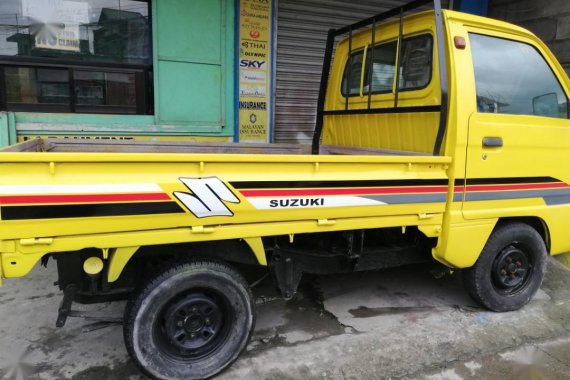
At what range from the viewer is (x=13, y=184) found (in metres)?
2.15

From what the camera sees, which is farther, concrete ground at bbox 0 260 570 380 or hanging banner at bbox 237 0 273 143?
hanging banner at bbox 237 0 273 143

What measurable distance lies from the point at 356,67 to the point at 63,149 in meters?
2.73

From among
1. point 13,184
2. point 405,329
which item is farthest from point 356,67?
point 13,184

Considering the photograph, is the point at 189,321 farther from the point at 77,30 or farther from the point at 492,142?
the point at 77,30

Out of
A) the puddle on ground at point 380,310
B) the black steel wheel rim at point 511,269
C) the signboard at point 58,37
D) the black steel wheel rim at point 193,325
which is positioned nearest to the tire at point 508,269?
the black steel wheel rim at point 511,269

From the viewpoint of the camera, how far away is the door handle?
333cm

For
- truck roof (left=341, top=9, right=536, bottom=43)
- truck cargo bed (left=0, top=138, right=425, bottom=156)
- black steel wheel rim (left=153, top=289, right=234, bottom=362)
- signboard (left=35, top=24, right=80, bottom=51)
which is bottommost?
black steel wheel rim (left=153, top=289, right=234, bottom=362)

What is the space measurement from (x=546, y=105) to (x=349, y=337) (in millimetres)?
2510

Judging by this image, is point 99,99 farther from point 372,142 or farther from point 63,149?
point 372,142

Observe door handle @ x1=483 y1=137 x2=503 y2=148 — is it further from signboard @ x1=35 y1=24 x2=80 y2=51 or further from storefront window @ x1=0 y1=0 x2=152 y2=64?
signboard @ x1=35 y1=24 x2=80 y2=51

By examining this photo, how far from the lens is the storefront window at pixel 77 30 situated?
5.25 m

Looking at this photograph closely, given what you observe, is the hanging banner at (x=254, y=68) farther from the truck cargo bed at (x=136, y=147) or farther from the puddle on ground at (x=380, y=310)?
the puddle on ground at (x=380, y=310)

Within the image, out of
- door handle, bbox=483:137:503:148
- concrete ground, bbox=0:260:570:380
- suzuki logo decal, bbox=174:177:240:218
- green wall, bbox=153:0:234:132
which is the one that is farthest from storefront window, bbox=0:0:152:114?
door handle, bbox=483:137:503:148

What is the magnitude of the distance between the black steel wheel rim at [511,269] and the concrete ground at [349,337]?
0.79ft
